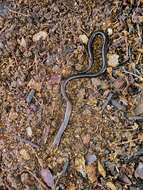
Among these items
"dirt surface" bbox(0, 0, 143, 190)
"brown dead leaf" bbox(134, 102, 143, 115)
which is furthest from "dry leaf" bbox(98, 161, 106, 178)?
"brown dead leaf" bbox(134, 102, 143, 115)

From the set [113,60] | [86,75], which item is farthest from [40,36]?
[113,60]

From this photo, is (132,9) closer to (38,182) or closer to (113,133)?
(113,133)

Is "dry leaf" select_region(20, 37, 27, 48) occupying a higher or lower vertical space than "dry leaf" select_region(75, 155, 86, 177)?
higher

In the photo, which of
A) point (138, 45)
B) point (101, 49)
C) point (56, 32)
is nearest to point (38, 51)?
point (56, 32)

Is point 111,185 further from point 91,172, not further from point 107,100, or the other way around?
point 107,100

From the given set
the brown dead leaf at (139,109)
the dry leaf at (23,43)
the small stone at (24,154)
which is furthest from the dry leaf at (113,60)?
the small stone at (24,154)

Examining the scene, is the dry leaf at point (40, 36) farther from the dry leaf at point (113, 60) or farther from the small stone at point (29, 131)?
the small stone at point (29, 131)

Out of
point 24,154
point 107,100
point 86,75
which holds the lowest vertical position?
point 24,154

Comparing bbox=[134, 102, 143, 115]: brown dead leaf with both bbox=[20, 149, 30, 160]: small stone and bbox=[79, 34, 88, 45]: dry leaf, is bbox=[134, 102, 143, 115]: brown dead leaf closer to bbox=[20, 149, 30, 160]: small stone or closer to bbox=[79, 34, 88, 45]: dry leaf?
bbox=[79, 34, 88, 45]: dry leaf
